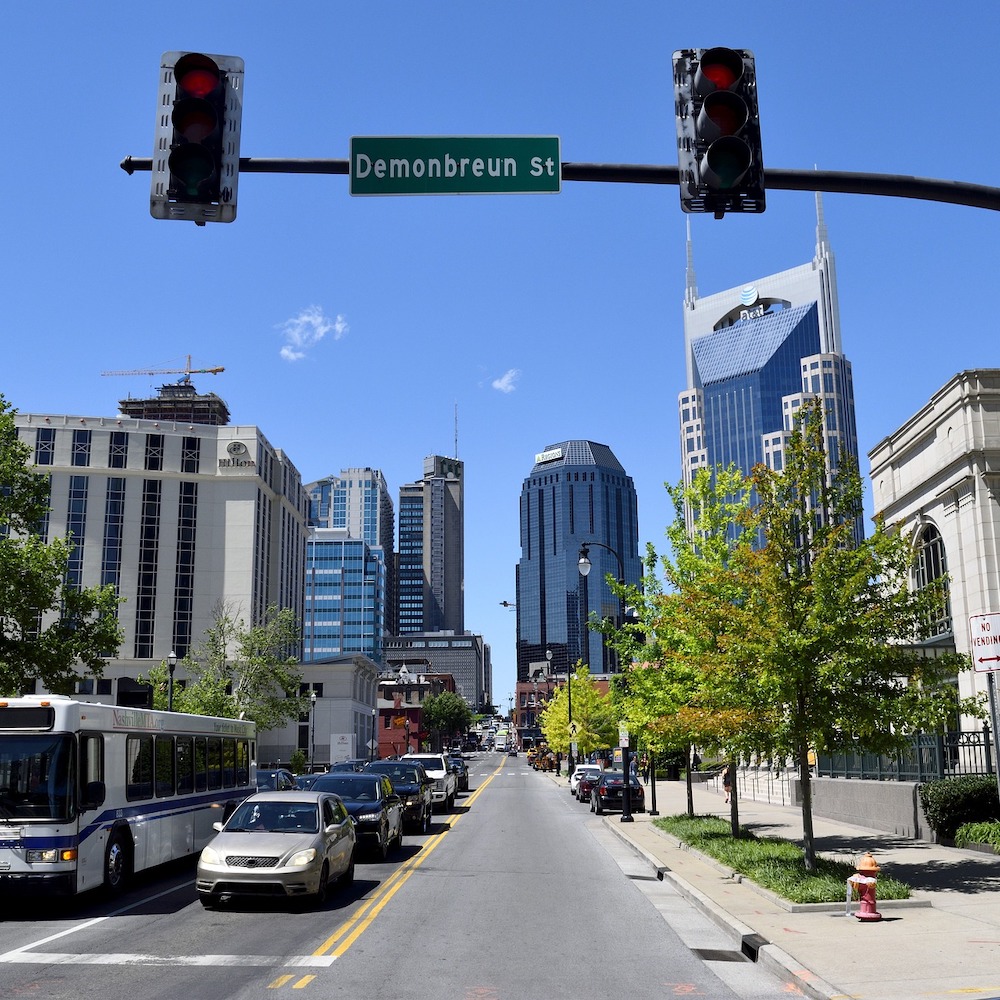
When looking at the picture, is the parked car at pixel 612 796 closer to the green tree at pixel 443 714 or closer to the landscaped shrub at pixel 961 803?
the landscaped shrub at pixel 961 803

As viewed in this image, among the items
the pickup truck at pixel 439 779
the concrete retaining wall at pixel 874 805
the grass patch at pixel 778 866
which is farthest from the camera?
the pickup truck at pixel 439 779

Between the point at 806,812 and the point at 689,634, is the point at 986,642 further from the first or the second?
the point at 689,634

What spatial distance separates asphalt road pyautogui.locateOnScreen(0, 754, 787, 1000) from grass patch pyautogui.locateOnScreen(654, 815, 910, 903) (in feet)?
4.53

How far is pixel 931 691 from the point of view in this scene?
16203 millimetres

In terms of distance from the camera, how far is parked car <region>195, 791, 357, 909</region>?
45.4 ft

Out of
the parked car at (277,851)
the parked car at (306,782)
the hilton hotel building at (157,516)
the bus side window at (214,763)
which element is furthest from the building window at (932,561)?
the hilton hotel building at (157,516)

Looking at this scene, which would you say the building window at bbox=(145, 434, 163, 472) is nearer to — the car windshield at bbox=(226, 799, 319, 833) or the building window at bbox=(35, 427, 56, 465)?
the building window at bbox=(35, 427, 56, 465)

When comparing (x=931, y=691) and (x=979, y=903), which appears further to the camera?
(x=931, y=691)

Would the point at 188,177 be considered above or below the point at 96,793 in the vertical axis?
above

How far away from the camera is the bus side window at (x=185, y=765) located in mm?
18906

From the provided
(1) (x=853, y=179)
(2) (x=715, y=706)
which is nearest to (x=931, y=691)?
(2) (x=715, y=706)

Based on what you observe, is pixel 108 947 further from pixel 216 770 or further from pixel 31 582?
pixel 31 582

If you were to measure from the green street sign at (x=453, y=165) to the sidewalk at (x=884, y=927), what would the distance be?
7.29m

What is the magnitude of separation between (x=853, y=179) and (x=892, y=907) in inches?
398
